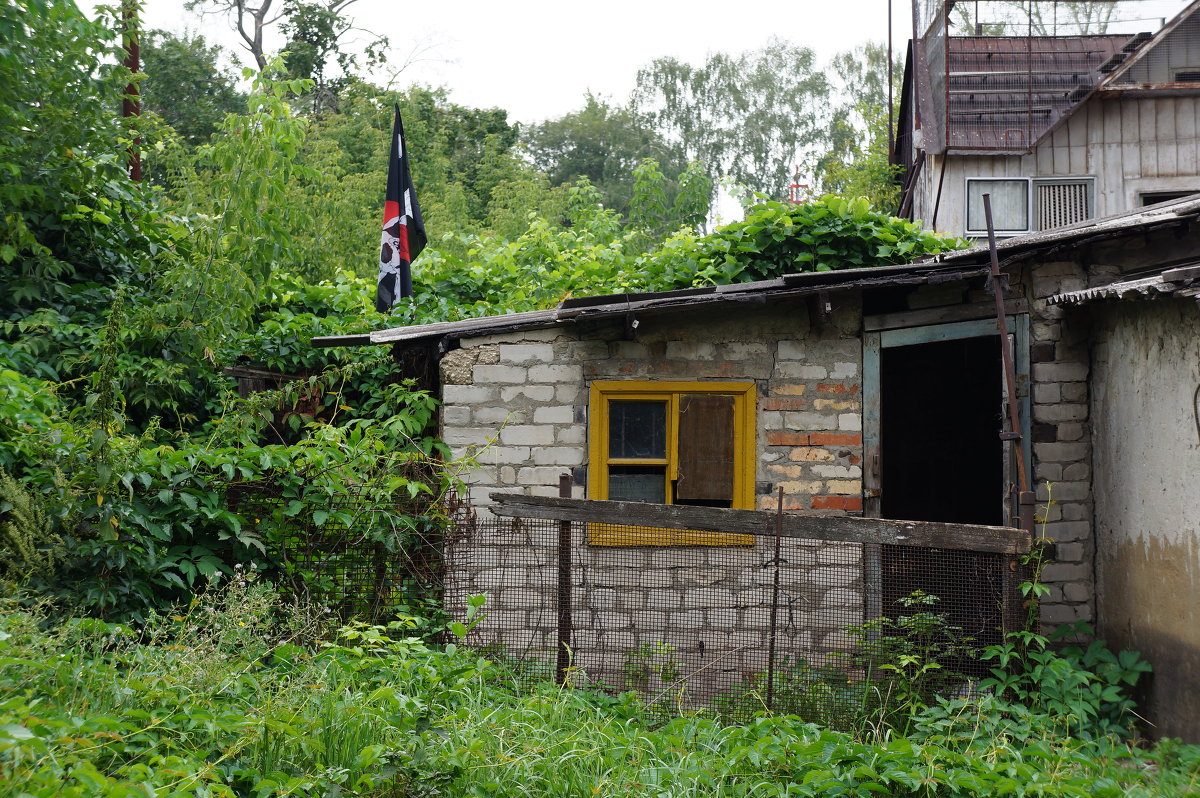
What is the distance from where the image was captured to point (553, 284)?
1127 centimetres

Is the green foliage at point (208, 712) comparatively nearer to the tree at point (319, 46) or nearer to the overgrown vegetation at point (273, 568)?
the overgrown vegetation at point (273, 568)

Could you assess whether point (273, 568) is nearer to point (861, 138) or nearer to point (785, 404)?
point (785, 404)

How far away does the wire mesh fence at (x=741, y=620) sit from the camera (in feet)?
18.1

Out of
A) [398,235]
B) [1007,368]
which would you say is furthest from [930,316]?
[398,235]

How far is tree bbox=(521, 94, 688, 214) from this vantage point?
111 ft

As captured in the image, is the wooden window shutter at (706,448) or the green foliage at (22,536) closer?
the green foliage at (22,536)

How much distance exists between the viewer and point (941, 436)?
1020cm

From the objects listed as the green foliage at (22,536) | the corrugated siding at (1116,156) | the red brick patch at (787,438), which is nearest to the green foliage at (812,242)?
the corrugated siding at (1116,156)

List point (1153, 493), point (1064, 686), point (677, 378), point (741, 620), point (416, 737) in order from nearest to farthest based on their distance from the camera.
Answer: point (416, 737) < point (1064, 686) < point (1153, 493) < point (741, 620) < point (677, 378)

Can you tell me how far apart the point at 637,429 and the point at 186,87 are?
70.8 ft

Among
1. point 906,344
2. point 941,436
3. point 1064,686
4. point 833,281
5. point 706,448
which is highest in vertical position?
point 833,281

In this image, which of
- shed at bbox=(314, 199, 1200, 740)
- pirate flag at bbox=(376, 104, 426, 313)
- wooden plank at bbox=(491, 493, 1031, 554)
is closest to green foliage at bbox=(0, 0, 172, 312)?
pirate flag at bbox=(376, 104, 426, 313)

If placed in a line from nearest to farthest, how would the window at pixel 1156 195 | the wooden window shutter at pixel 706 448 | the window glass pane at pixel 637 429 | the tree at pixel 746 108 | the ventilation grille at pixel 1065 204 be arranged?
1. the wooden window shutter at pixel 706 448
2. the window glass pane at pixel 637 429
3. the window at pixel 1156 195
4. the ventilation grille at pixel 1065 204
5. the tree at pixel 746 108

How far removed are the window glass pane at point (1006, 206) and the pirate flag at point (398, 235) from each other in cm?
694
